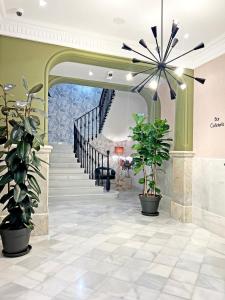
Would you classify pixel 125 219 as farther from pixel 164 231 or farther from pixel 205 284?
pixel 205 284

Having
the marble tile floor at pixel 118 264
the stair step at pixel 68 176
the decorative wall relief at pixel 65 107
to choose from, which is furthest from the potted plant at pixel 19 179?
the decorative wall relief at pixel 65 107

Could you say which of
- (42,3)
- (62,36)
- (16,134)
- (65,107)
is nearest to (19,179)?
(16,134)

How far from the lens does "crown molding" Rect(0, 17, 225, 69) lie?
3902mm

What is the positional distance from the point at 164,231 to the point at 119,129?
19.2 feet

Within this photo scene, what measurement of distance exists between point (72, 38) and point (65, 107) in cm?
661

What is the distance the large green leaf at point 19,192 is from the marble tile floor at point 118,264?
0.78 meters

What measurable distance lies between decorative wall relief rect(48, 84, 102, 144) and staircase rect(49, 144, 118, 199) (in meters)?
2.03

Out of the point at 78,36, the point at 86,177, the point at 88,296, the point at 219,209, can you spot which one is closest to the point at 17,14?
the point at 78,36

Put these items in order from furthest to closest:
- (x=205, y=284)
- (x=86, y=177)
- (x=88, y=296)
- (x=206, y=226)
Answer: (x=86, y=177) → (x=206, y=226) → (x=205, y=284) → (x=88, y=296)

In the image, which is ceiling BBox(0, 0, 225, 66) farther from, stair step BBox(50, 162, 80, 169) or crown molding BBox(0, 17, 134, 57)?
stair step BBox(50, 162, 80, 169)

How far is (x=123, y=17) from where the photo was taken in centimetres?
368

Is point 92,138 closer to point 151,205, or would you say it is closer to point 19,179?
point 151,205

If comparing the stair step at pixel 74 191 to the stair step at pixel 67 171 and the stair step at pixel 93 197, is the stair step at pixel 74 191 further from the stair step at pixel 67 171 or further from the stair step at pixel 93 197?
the stair step at pixel 67 171

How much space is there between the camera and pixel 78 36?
4.26 metres
